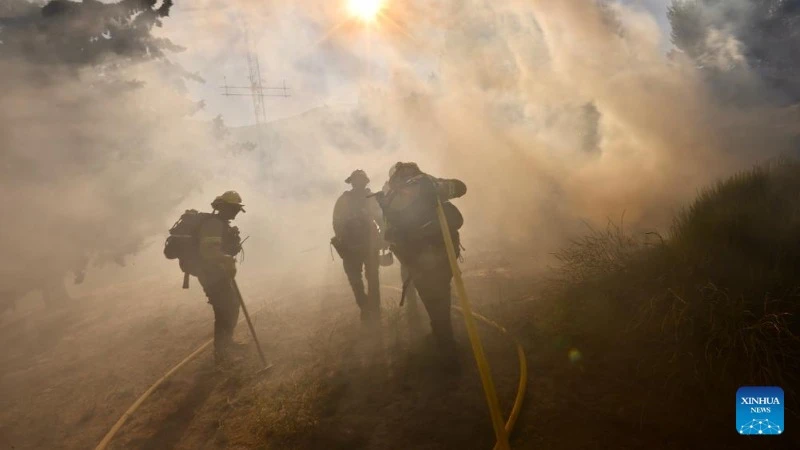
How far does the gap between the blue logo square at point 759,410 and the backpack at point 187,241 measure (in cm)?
656

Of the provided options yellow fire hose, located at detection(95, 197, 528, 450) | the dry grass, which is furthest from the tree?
the dry grass

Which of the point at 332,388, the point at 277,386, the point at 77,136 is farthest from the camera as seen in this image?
the point at 77,136

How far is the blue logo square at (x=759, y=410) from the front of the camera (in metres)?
2.92

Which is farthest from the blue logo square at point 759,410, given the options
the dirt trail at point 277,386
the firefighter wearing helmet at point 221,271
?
the firefighter wearing helmet at point 221,271

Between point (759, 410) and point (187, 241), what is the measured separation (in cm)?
693

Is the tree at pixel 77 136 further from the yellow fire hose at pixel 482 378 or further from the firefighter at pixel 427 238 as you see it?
the firefighter at pixel 427 238

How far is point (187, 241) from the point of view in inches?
259

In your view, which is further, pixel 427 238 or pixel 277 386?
pixel 277 386

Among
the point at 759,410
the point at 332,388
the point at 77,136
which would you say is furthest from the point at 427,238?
the point at 77,136

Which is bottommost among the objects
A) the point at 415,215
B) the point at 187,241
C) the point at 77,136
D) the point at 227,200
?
the point at 415,215

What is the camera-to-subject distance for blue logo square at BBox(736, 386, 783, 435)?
2.92 metres

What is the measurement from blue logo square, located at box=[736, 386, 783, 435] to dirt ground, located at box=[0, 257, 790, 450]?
167mm

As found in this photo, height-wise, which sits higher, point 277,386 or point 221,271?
point 221,271

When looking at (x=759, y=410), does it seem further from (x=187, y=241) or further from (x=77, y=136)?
(x=77, y=136)
